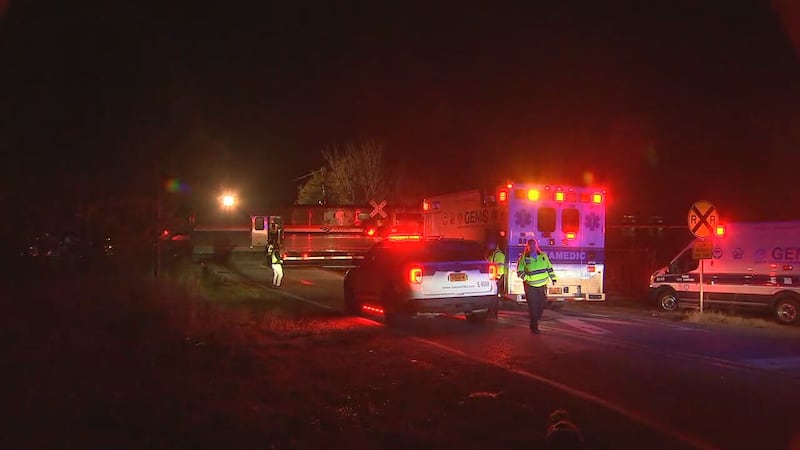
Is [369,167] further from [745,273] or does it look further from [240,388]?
[240,388]

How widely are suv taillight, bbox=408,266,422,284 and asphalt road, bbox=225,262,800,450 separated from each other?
0.90 meters

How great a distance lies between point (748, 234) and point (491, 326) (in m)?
6.40

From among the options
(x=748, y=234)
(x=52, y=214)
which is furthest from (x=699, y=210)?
(x=52, y=214)

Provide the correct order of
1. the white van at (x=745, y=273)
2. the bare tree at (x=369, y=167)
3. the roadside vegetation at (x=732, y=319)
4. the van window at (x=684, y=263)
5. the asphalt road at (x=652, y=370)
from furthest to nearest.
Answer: the bare tree at (x=369, y=167), the van window at (x=684, y=263), the white van at (x=745, y=273), the roadside vegetation at (x=732, y=319), the asphalt road at (x=652, y=370)

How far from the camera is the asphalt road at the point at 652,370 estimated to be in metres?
6.51

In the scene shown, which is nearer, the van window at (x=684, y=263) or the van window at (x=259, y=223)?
the van window at (x=684, y=263)

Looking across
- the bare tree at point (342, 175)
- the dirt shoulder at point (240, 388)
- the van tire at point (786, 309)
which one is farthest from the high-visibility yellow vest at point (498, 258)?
the bare tree at point (342, 175)

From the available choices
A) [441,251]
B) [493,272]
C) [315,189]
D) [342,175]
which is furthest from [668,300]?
[315,189]

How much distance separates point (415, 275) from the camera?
12.4m

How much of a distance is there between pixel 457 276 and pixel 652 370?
4.19 meters

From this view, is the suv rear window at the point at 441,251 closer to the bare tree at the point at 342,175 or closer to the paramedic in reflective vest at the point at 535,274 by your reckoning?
the paramedic in reflective vest at the point at 535,274

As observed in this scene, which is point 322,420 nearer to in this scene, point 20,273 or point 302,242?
point 20,273

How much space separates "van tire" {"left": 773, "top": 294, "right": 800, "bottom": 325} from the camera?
564 inches

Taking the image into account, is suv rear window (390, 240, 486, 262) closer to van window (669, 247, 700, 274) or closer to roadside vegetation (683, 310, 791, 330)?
roadside vegetation (683, 310, 791, 330)
